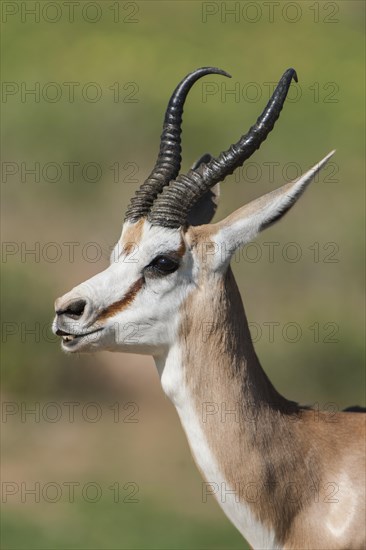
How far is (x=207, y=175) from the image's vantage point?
21.0ft

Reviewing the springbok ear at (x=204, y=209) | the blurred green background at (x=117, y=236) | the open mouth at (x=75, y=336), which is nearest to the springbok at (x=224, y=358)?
the open mouth at (x=75, y=336)

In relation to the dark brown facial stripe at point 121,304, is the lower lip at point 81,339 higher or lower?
lower

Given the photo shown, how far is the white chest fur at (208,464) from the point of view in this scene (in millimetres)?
6016

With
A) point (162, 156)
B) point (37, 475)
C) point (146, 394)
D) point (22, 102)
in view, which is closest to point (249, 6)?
point (22, 102)

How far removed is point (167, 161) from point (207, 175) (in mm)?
297

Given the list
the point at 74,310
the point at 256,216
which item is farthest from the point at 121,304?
the point at 256,216

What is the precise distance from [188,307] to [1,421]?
11219 mm

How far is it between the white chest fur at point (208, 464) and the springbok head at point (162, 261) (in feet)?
0.65

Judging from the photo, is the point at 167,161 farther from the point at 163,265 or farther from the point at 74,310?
the point at 74,310

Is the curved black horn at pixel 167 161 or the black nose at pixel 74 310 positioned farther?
the curved black horn at pixel 167 161

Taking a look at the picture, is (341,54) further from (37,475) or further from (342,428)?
(342,428)

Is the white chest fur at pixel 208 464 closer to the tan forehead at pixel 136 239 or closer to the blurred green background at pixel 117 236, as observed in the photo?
the tan forehead at pixel 136 239

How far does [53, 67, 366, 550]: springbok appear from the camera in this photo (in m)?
6.02

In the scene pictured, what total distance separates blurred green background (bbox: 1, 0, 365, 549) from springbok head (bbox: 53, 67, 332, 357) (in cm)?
603
